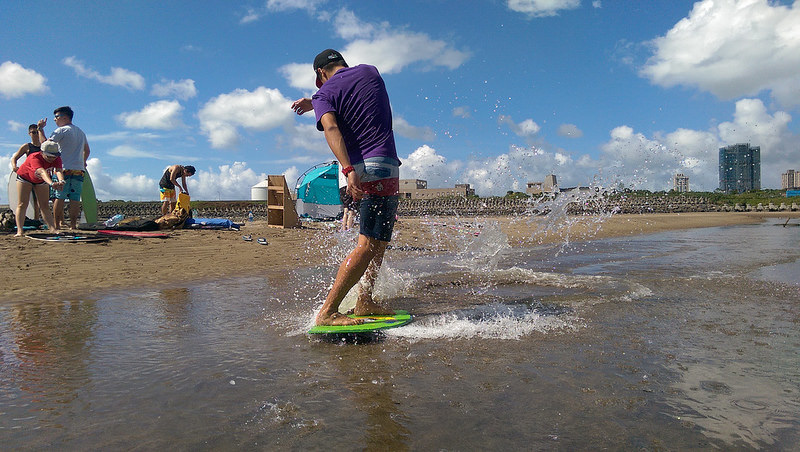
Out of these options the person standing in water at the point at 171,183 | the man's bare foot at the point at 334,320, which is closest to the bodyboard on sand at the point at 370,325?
the man's bare foot at the point at 334,320

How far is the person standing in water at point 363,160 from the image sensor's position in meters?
3.52

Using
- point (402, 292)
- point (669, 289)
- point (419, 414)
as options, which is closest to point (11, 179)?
point (402, 292)

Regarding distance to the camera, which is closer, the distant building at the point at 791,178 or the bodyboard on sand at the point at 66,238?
the bodyboard on sand at the point at 66,238

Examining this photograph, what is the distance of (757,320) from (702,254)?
602cm

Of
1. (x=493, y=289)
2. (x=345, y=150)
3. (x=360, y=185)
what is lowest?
(x=493, y=289)

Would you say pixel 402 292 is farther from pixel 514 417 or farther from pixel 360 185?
pixel 514 417

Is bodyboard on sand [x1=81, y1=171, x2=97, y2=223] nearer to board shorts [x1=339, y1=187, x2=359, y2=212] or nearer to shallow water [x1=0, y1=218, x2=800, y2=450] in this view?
board shorts [x1=339, y1=187, x2=359, y2=212]

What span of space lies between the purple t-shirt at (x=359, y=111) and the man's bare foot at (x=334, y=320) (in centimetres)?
126

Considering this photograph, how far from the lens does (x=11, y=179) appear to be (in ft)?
36.2

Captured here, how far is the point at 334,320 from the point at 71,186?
8882 millimetres

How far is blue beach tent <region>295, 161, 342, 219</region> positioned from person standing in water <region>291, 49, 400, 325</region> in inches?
619

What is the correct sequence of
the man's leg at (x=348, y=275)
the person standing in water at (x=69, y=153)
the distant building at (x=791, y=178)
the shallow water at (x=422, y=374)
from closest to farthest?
1. the shallow water at (x=422, y=374)
2. the man's leg at (x=348, y=275)
3. the person standing in water at (x=69, y=153)
4. the distant building at (x=791, y=178)

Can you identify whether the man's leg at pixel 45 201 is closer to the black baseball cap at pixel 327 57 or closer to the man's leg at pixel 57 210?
the man's leg at pixel 57 210

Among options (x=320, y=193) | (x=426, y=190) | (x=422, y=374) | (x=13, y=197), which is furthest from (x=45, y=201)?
(x=426, y=190)
